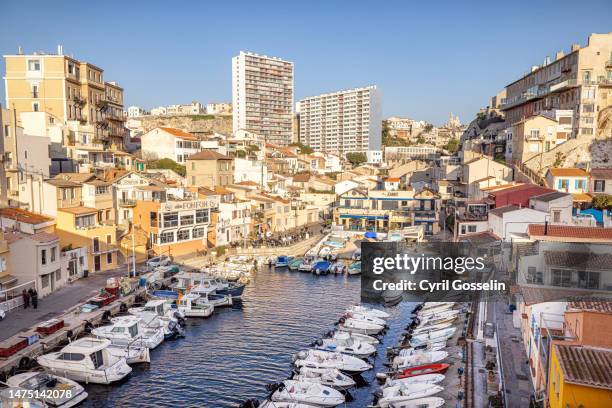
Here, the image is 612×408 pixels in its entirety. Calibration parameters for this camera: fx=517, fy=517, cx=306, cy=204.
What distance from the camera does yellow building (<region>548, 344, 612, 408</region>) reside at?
10711mm

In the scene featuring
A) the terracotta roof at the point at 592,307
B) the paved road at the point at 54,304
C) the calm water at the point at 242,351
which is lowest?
the calm water at the point at 242,351

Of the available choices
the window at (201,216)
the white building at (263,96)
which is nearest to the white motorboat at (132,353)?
the window at (201,216)

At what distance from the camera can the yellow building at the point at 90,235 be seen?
33.8m

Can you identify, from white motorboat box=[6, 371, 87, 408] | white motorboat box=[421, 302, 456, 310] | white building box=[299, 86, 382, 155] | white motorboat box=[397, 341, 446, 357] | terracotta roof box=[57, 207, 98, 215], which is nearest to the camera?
white motorboat box=[6, 371, 87, 408]

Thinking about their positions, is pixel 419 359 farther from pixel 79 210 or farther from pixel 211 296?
pixel 79 210

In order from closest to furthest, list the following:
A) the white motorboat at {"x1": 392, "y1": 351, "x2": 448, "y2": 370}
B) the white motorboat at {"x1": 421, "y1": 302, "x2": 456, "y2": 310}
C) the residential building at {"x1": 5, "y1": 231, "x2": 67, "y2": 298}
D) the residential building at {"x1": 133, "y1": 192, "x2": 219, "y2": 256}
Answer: the white motorboat at {"x1": 392, "y1": 351, "x2": 448, "y2": 370} < the residential building at {"x1": 5, "y1": 231, "x2": 67, "y2": 298} < the white motorboat at {"x1": 421, "y1": 302, "x2": 456, "y2": 310} < the residential building at {"x1": 133, "y1": 192, "x2": 219, "y2": 256}

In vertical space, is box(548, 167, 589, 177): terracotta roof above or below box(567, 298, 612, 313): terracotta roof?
above

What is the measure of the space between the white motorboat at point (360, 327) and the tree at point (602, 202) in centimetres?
2148

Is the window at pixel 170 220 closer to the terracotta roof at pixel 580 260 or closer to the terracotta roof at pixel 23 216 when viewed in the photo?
the terracotta roof at pixel 23 216

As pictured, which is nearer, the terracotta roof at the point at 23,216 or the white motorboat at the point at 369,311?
the white motorboat at the point at 369,311

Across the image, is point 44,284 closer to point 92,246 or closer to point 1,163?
point 92,246

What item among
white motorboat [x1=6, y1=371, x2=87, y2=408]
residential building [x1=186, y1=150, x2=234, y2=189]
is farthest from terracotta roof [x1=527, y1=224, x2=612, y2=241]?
residential building [x1=186, y1=150, x2=234, y2=189]

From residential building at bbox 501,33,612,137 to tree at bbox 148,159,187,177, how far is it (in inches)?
1714

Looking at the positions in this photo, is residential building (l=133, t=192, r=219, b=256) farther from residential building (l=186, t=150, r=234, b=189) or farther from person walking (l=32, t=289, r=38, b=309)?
person walking (l=32, t=289, r=38, b=309)
